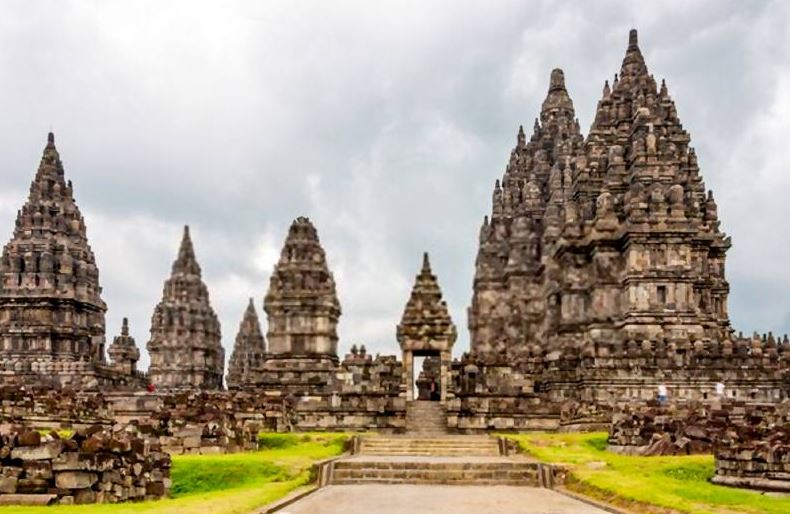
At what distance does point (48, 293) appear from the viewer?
62000mm

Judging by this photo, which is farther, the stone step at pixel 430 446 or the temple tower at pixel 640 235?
the temple tower at pixel 640 235

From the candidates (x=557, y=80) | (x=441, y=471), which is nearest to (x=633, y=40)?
(x=557, y=80)

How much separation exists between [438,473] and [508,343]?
45604 millimetres

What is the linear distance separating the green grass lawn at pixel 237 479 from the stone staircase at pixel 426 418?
253 inches

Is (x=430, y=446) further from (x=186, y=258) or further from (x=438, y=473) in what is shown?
(x=186, y=258)

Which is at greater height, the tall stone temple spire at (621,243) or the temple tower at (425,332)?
the tall stone temple spire at (621,243)

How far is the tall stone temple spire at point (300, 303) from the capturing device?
55750 mm

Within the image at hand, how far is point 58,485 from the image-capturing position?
58.9ft

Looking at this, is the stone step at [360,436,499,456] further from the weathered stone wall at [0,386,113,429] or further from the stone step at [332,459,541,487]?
the weathered stone wall at [0,386,113,429]

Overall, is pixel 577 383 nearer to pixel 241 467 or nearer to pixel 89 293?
pixel 241 467

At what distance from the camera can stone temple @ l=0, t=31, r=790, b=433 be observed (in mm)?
39062

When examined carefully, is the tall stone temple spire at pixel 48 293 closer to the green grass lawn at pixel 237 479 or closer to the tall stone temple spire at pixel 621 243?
the tall stone temple spire at pixel 621 243

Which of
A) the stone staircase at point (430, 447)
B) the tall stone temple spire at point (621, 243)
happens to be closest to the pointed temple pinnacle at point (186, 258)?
the tall stone temple spire at point (621, 243)

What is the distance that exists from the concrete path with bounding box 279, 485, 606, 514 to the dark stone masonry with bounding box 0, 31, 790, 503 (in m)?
4.02
